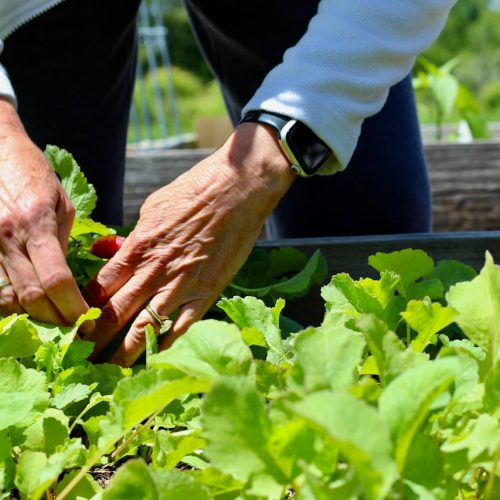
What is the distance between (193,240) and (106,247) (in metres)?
0.10

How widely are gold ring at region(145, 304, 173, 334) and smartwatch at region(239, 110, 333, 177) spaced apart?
0.70 feet

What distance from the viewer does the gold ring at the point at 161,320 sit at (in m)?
0.72

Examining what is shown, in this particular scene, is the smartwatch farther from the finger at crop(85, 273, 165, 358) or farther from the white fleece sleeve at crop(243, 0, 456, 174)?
the finger at crop(85, 273, 165, 358)

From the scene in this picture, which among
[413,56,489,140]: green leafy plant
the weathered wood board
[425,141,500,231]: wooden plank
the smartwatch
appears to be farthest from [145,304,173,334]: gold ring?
[413,56,489,140]: green leafy plant

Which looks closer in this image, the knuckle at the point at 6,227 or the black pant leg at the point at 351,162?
the knuckle at the point at 6,227

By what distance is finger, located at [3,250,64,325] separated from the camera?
0.67m

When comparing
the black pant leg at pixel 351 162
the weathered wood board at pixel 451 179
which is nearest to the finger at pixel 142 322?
the black pant leg at pixel 351 162

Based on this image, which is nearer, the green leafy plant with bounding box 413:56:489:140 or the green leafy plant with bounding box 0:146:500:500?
the green leafy plant with bounding box 0:146:500:500

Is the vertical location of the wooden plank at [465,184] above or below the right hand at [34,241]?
below

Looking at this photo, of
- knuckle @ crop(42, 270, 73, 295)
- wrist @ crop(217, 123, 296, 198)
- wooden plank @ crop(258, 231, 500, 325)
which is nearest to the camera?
knuckle @ crop(42, 270, 73, 295)

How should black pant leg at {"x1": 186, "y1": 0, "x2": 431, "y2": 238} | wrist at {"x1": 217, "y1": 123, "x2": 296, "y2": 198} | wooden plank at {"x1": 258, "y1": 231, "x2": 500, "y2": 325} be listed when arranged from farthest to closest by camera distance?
black pant leg at {"x1": 186, "y1": 0, "x2": 431, "y2": 238} → wooden plank at {"x1": 258, "y1": 231, "x2": 500, "y2": 325} → wrist at {"x1": 217, "y1": 123, "x2": 296, "y2": 198}

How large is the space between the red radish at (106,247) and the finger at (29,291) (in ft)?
0.41

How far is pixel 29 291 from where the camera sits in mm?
674

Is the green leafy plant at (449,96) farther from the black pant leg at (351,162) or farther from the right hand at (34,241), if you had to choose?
the right hand at (34,241)
